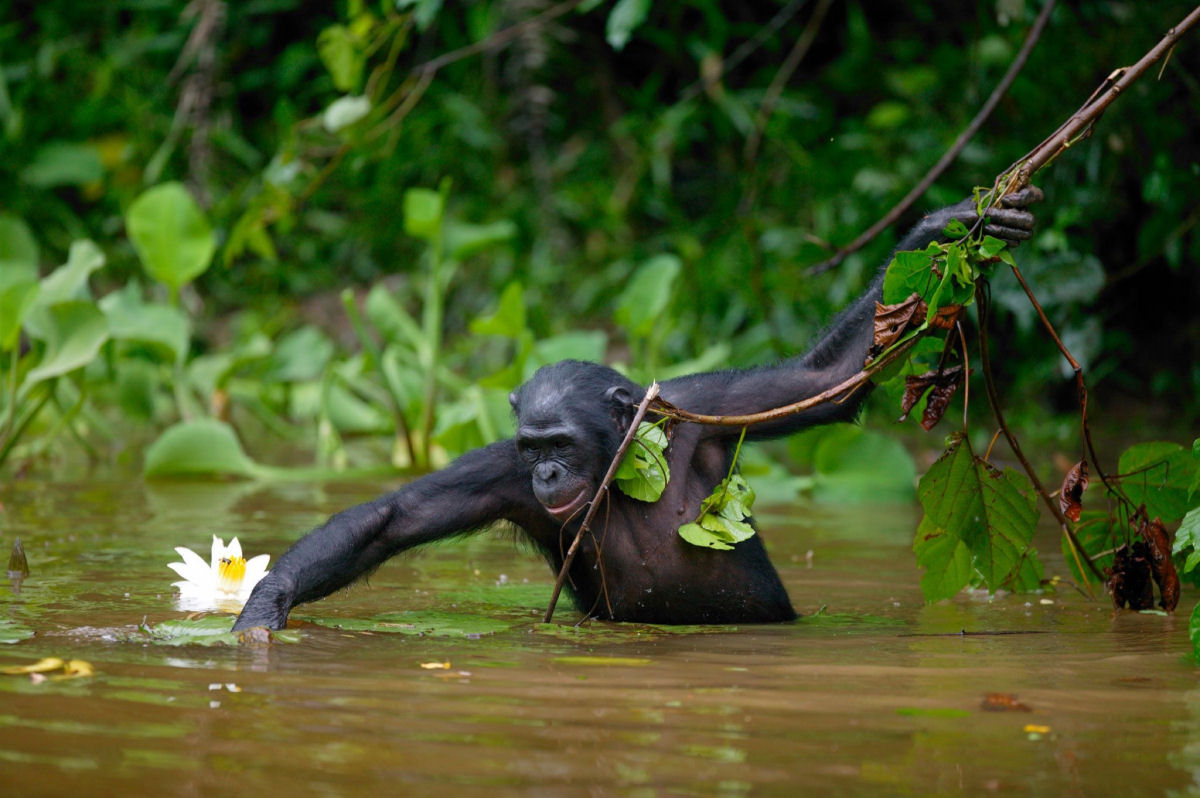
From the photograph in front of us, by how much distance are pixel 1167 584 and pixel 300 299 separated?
11.2m

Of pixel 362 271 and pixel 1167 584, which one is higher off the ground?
pixel 362 271

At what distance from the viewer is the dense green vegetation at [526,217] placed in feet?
22.6

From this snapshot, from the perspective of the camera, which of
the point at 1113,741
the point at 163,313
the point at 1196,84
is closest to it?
the point at 1113,741

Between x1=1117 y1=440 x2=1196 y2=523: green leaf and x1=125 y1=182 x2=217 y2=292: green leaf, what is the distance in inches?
226

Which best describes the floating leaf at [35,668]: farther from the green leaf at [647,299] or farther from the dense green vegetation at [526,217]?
the green leaf at [647,299]

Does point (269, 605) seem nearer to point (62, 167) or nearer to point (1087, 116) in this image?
point (1087, 116)

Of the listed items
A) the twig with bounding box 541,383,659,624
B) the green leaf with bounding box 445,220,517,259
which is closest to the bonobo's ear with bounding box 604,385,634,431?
the twig with bounding box 541,383,659,624

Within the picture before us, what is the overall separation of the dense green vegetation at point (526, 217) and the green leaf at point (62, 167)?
0.15 feet

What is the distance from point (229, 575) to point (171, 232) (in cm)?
459

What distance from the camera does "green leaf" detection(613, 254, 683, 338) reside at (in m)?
8.16

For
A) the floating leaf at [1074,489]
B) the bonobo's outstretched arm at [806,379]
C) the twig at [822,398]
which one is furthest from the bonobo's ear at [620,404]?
the floating leaf at [1074,489]

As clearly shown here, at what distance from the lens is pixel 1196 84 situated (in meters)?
7.03

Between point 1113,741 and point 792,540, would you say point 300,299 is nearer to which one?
point 792,540

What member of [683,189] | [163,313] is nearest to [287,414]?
Answer: [163,313]
